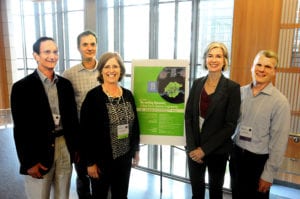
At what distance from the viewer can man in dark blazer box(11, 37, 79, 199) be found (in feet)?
6.59

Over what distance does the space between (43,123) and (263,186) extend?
6.13ft

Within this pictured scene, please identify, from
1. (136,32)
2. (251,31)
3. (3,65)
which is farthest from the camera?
(3,65)

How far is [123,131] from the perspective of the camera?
7.06ft

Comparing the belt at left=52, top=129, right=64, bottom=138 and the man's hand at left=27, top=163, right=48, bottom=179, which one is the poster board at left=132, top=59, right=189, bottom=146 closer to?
the belt at left=52, top=129, right=64, bottom=138

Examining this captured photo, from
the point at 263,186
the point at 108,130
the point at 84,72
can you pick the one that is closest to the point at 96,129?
the point at 108,130

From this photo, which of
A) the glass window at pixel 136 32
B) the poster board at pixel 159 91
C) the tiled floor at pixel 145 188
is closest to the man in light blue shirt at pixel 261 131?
the poster board at pixel 159 91

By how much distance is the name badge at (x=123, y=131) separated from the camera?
2127mm

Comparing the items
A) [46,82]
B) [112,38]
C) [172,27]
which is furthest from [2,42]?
[46,82]

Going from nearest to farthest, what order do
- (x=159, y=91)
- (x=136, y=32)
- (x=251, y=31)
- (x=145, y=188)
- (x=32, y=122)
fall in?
(x=32, y=122)
(x=159, y=91)
(x=251, y=31)
(x=145, y=188)
(x=136, y=32)

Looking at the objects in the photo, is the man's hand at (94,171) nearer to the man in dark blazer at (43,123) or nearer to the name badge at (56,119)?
the man in dark blazer at (43,123)

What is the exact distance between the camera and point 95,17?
4523mm

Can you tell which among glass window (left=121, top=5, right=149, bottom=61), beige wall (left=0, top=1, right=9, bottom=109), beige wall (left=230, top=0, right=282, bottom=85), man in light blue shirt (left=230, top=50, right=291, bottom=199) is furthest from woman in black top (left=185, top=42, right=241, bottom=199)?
beige wall (left=0, top=1, right=9, bottom=109)

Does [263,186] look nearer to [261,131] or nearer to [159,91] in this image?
[261,131]

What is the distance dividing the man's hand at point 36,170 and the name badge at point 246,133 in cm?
167
